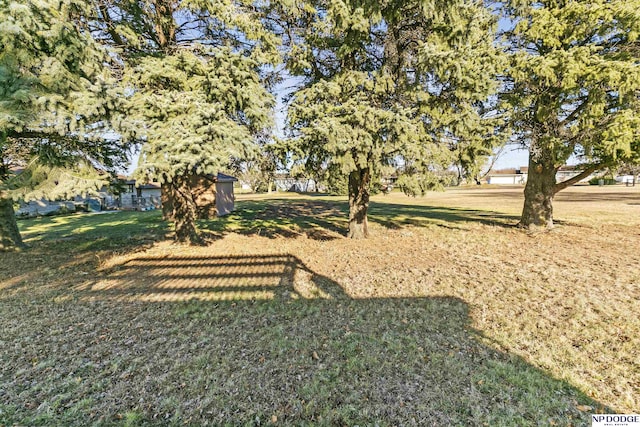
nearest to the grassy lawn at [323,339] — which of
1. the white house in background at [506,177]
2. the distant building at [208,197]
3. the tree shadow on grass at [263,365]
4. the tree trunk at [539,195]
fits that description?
the tree shadow on grass at [263,365]

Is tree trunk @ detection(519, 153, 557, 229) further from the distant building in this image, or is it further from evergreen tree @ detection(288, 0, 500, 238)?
the distant building

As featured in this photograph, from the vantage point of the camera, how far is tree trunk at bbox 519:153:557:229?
1051 cm

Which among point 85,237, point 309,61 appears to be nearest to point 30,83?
point 309,61

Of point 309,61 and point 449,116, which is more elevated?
point 309,61

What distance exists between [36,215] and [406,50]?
27.6m

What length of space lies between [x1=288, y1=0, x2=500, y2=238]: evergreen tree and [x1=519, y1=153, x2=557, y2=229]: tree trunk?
14.7 feet

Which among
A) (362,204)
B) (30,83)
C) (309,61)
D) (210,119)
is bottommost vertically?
(362,204)

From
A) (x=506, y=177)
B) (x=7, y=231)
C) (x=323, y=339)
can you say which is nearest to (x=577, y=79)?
(x=323, y=339)

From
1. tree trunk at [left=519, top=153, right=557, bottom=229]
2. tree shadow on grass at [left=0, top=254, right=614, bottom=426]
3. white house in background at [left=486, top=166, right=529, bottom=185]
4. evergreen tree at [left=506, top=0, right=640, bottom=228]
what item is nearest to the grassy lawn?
tree shadow on grass at [left=0, top=254, right=614, bottom=426]

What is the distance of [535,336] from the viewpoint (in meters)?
3.91

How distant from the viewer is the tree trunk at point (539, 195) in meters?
10.5

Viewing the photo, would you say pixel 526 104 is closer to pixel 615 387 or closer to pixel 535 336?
pixel 535 336

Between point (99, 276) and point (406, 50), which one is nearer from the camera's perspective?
point (99, 276)

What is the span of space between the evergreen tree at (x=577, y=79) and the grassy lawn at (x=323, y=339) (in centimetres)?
323
